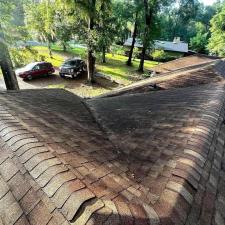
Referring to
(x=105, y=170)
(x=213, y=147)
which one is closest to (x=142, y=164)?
(x=105, y=170)

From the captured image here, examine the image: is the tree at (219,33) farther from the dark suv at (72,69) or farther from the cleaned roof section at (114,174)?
the cleaned roof section at (114,174)

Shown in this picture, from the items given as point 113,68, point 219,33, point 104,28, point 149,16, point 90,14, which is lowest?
point 113,68

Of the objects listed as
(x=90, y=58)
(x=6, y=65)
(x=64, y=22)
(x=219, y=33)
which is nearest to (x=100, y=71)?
(x=90, y=58)

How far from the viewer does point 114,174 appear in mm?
3213

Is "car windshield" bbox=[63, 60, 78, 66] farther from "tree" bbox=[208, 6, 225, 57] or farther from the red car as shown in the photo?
"tree" bbox=[208, 6, 225, 57]

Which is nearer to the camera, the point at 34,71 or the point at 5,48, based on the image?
the point at 5,48

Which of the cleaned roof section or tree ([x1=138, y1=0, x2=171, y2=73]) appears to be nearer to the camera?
the cleaned roof section

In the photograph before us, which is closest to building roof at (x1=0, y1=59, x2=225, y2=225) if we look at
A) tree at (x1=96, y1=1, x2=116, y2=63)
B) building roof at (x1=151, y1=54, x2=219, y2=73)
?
building roof at (x1=151, y1=54, x2=219, y2=73)

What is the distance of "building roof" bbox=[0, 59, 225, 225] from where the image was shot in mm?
2303

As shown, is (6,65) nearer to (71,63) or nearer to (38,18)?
(71,63)

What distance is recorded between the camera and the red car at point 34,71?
82.2 ft

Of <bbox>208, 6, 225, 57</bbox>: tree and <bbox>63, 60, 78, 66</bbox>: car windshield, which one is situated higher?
<bbox>208, 6, 225, 57</bbox>: tree

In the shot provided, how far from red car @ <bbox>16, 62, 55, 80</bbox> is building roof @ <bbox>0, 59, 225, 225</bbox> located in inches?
853

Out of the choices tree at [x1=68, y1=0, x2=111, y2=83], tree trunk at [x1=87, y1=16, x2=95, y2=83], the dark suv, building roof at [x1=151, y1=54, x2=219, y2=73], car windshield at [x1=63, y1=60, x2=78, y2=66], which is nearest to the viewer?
tree at [x1=68, y1=0, x2=111, y2=83]
